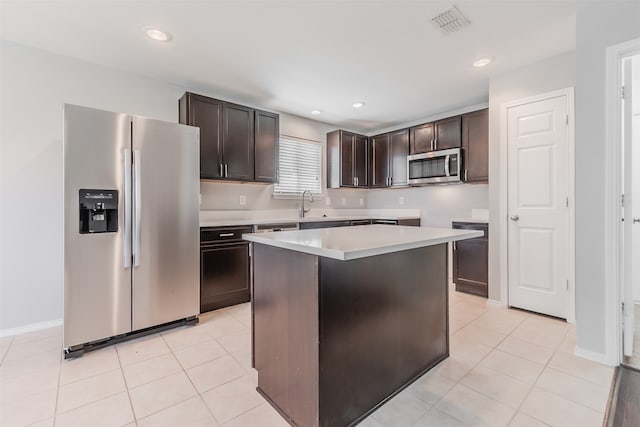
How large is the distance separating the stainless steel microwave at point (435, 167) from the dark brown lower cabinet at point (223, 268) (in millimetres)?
2602

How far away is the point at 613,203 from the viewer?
197cm

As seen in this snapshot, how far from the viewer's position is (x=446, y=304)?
84.7 inches

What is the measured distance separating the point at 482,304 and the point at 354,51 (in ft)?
9.68

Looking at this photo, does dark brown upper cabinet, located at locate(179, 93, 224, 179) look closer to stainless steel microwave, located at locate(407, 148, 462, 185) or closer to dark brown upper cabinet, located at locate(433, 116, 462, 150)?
stainless steel microwave, located at locate(407, 148, 462, 185)

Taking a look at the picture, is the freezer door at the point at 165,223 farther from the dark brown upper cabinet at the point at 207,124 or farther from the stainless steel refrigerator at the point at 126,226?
the dark brown upper cabinet at the point at 207,124

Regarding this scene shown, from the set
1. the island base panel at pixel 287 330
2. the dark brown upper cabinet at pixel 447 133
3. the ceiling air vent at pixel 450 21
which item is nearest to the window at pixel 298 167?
the dark brown upper cabinet at pixel 447 133

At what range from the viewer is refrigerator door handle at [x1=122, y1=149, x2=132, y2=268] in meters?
2.39

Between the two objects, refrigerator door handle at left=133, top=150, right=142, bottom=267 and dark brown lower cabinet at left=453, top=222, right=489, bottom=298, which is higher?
refrigerator door handle at left=133, top=150, right=142, bottom=267

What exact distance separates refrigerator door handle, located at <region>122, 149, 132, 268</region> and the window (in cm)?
208

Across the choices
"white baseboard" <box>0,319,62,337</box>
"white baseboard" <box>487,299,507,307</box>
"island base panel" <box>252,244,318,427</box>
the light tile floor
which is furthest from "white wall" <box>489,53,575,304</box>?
"white baseboard" <box>0,319,62,337</box>

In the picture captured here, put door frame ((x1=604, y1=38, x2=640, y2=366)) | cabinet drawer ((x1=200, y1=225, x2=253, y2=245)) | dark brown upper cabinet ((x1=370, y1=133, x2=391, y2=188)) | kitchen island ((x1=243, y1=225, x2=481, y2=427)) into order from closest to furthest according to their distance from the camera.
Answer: kitchen island ((x1=243, y1=225, x2=481, y2=427))
door frame ((x1=604, y1=38, x2=640, y2=366))
cabinet drawer ((x1=200, y1=225, x2=253, y2=245))
dark brown upper cabinet ((x1=370, y1=133, x2=391, y2=188))

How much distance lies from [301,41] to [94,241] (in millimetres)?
2305

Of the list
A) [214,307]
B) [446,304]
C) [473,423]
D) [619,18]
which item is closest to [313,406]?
[473,423]

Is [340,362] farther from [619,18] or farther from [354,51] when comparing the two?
[619,18]
